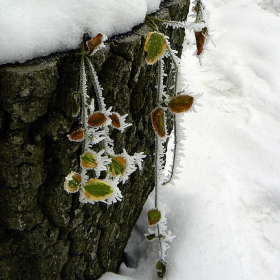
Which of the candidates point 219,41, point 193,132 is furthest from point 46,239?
point 219,41

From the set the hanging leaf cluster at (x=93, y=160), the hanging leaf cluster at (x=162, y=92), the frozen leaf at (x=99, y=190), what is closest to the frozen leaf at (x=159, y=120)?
the hanging leaf cluster at (x=162, y=92)

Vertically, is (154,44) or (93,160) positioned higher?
(154,44)

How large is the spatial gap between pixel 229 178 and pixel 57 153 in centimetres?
105

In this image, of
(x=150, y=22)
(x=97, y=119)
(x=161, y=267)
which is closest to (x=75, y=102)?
(x=97, y=119)

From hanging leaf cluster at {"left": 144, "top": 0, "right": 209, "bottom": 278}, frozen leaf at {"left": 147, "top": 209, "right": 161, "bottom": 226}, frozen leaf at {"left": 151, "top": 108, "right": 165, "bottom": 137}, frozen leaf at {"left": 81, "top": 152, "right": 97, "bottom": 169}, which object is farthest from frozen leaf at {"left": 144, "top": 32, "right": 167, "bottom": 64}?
frozen leaf at {"left": 147, "top": 209, "right": 161, "bottom": 226}

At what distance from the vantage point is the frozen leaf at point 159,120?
715 millimetres

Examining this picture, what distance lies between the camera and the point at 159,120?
0.72m

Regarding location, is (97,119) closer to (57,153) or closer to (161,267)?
(57,153)

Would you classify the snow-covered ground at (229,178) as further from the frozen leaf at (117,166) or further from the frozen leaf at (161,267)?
the frozen leaf at (117,166)

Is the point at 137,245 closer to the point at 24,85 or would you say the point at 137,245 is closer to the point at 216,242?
the point at 216,242

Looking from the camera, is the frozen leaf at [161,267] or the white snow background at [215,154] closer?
the white snow background at [215,154]

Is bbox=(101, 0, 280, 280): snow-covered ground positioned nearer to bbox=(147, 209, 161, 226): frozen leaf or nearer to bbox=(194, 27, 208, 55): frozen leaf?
bbox=(147, 209, 161, 226): frozen leaf

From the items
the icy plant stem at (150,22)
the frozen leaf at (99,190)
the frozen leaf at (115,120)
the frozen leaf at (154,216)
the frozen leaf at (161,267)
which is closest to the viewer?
the frozen leaf at (99,190)

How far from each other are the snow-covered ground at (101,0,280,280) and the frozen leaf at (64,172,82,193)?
0.65m
